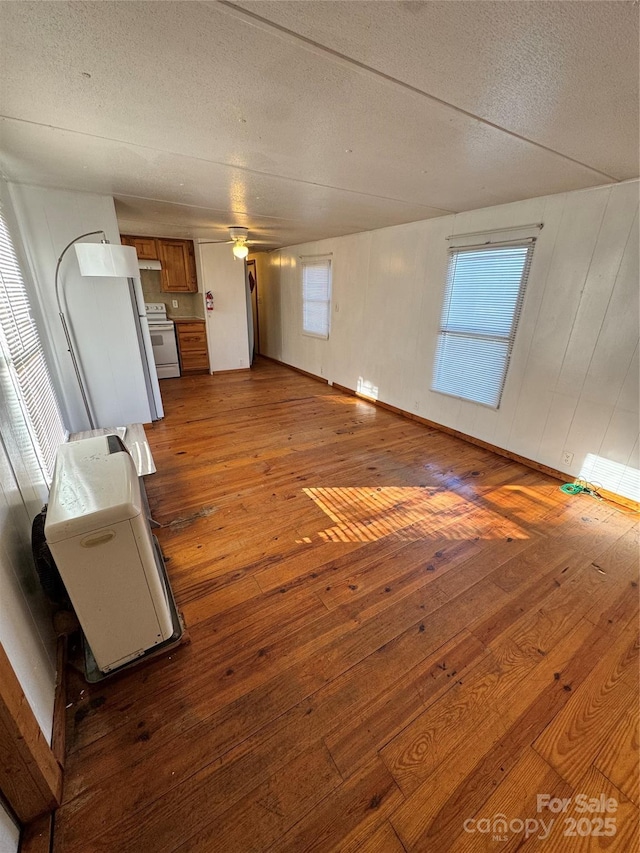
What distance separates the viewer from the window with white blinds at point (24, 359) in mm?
1758

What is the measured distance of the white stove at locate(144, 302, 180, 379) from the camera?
18.6 ft

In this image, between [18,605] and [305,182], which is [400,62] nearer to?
[305,182]

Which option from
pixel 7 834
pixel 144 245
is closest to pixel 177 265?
pixel 144 245

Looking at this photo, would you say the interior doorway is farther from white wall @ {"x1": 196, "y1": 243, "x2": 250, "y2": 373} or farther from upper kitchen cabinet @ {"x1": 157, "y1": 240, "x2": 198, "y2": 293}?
upper kitchen cabinet @ {"x1": 157, "y1": 240, "x2": 198, "y2": 293}

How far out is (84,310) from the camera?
3.30 m

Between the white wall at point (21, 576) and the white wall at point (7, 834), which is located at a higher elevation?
the white wall at point (21, 576)

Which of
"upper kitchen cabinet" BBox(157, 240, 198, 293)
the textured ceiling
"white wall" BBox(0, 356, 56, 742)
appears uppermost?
the textured ceiling

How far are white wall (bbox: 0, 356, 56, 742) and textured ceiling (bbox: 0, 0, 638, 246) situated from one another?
1288 millimetres

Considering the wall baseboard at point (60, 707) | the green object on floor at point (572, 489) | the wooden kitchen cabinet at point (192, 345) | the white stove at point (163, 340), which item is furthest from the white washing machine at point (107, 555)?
the wooden kitchen cabinet at point (192, 345)

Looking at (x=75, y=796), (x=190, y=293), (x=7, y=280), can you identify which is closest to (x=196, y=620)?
(x=75, y=796)

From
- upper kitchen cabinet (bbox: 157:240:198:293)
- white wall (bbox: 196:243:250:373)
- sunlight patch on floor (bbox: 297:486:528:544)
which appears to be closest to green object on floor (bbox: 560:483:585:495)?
sunlight patch on floor (bbox: 297:486:528:544)

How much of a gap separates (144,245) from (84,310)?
2803mm

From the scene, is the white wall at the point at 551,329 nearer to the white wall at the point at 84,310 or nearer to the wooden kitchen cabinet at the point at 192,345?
the white wall at the point at 84,310

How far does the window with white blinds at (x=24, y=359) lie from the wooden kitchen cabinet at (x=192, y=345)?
10.8 feet
